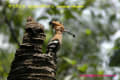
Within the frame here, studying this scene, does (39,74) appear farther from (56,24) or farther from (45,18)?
(45,18)

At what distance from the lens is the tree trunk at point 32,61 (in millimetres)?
338

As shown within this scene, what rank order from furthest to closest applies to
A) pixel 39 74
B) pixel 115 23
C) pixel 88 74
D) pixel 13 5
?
pixel 115 23
pixel 88 74
pixel 13 5
pixel 39 74

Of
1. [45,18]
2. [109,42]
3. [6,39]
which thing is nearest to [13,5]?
[45,18]

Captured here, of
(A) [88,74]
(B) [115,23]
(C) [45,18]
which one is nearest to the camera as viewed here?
(C) [45,18]

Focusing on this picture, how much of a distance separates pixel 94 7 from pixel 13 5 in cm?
85

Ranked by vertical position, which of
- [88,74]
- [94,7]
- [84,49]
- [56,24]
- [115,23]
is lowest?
[88,74]

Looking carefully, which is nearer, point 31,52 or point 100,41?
point 31,52

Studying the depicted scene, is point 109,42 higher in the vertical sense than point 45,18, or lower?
lower

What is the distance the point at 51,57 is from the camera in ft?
1.20

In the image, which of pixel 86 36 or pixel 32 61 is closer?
pixel 32 61

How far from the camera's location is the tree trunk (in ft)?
1.11

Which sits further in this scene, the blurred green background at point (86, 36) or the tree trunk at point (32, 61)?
the blurred green background at point (86, 36)

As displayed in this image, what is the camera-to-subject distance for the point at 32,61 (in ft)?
1.14

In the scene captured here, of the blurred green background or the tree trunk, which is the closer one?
the tree trunk
